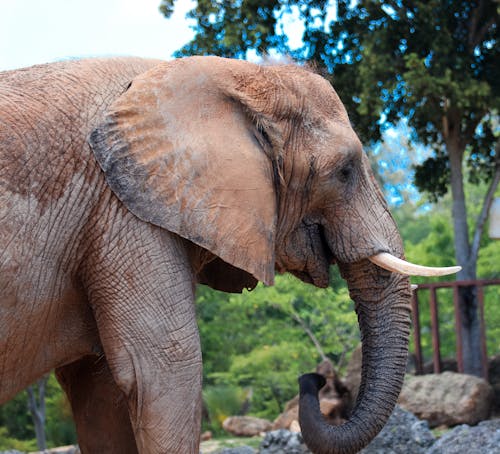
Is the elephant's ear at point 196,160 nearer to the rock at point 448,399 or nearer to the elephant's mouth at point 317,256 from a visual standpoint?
the elephant's mouth at point 317,256

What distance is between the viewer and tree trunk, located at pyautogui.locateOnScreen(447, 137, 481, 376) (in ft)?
49.4

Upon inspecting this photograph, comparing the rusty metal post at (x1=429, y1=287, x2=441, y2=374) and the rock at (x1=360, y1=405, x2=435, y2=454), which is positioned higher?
the rusty metal post at (x1=429, y1=287, x2=441, y2=374)

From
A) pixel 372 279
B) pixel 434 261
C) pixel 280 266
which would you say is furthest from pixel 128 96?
pixel 434 261

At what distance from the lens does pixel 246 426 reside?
15969mm

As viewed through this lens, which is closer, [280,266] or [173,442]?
[173,442]

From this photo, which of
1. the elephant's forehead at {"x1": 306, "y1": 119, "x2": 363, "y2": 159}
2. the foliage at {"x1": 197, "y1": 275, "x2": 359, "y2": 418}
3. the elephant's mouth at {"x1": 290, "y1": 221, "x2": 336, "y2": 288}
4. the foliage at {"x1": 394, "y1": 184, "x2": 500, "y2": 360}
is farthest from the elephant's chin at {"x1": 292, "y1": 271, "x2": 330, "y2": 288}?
the foliage at {"x1": 394, "y1": 184, "x2": 500, "y2": 360}

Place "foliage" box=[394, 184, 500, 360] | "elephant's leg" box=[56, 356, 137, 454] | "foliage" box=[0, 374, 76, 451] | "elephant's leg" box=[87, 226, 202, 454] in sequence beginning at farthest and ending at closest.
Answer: "foliage" box=[394, 184, 500, 360] → "foliage" box=[0, 374, 76, 451] → "elephant's leg" box=[56, 356, 137, 454] → "elephant's leg" box=[87, 226, 202, 454]

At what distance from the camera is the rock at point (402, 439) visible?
333 inches

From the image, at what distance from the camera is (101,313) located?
13.9 feet

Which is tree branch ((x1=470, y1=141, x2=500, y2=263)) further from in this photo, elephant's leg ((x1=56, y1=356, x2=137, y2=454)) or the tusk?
elephant's leg ((x1=56, y1=356, x2=137, y2=454))

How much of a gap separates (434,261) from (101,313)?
19437 mm

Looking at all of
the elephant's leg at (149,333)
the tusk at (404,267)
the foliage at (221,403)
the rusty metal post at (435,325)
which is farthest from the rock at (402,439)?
the foliage at (221,403)

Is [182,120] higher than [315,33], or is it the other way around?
[315,33]

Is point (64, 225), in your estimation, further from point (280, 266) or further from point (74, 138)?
point (280, 266)
